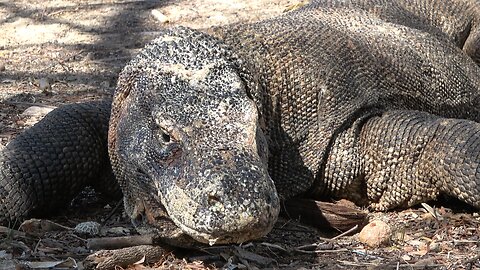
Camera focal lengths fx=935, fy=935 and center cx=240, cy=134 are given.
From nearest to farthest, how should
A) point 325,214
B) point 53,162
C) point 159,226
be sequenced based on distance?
point 159,226 < point 325,214 < point 53,162

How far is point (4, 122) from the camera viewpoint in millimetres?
5707

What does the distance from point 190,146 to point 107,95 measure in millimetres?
3043

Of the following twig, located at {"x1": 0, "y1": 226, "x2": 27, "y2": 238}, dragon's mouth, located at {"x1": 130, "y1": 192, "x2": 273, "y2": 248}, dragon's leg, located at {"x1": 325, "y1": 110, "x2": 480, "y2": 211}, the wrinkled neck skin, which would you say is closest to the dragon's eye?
the wrinkled neck skin

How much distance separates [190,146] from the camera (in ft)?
11.0

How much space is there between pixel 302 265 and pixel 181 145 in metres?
0.74

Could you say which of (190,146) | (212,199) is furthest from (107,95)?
(212,199)

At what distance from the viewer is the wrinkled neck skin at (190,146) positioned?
123 inches

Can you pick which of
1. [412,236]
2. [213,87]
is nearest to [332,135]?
[412,236]

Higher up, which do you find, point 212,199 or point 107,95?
point 212,199

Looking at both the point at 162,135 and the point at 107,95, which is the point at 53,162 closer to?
the point at 162,135

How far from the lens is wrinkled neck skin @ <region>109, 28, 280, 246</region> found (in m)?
3.12

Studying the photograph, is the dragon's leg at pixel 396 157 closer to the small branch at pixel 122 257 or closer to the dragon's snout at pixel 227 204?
the small branch at pixel 122 257

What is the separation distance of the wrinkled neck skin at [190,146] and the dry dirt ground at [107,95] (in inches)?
14.0

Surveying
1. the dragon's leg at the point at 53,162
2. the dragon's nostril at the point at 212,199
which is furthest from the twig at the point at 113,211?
the dragon's nostril at the point at 212,199
